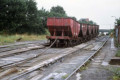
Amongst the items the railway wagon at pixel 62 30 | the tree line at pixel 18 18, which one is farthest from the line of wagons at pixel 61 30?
the tree line at pixel 18 18

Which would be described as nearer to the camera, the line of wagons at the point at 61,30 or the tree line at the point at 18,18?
the line of wagons at the point at 61,30

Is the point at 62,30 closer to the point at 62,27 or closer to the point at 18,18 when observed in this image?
the point at 62,27

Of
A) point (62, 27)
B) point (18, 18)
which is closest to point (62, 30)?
point (62, 27)

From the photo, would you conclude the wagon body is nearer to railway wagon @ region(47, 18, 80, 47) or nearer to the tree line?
railway wagon @ region(47, 18, 80, 47)

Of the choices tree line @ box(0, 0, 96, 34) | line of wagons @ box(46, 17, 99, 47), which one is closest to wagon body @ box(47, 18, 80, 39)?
line of wagons @ box(46, 17, 99, 47)

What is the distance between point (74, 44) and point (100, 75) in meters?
16.0

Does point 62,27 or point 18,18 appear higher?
point 18,18

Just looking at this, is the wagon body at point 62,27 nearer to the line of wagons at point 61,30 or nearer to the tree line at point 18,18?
the line of wagons at point 61,30

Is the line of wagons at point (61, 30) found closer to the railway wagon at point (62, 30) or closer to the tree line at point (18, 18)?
the railway wagon at point (62, 30)

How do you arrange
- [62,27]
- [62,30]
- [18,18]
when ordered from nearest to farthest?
[62,27]
[62,30]
[18,18]

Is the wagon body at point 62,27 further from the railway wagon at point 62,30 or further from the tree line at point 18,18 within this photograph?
the tree line at point 18,18

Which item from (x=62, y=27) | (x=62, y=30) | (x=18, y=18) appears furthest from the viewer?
(x=18, y=18)

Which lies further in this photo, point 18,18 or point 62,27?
point 18,18

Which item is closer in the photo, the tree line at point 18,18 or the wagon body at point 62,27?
the wagon body at point 62,27
